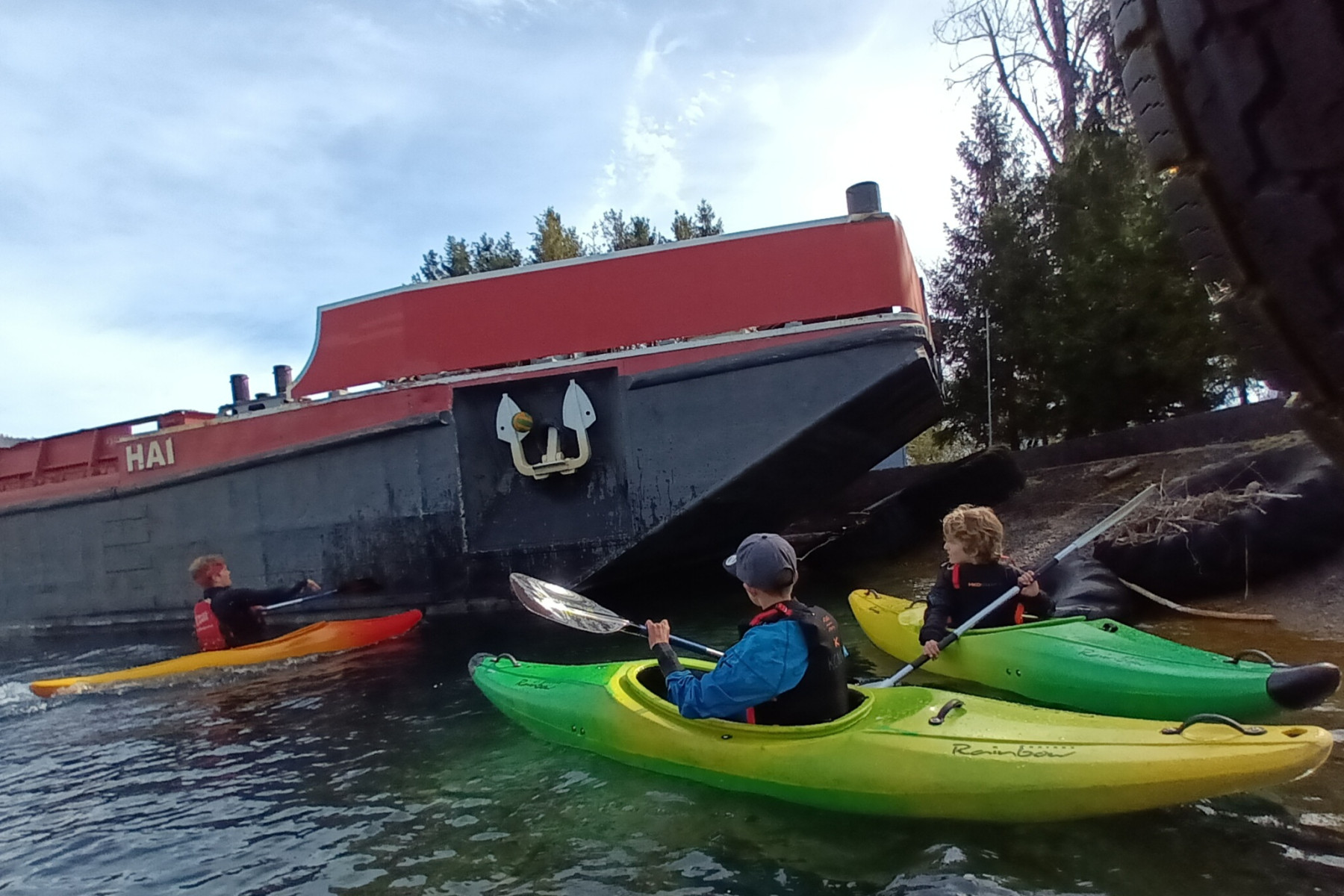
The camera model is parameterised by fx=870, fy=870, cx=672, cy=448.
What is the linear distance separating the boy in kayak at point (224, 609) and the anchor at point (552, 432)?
7.81 feet

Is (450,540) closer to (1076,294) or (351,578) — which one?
(351,578)

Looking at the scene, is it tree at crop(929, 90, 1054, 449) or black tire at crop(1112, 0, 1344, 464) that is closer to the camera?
black tire at crop(1112, 0, 1344, 464)

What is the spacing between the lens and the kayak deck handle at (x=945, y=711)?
11.1 ft

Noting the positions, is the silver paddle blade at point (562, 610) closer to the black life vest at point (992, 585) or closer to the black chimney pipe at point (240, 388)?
the black life vest at point (992, 585)

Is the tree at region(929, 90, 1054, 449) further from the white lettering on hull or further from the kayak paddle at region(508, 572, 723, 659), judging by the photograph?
the white lettering on hull

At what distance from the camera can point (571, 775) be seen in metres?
4.16

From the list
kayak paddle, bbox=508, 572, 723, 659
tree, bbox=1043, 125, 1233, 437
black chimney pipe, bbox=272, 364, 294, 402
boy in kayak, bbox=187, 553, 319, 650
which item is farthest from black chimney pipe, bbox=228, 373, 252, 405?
tree, bbox=1043, 125, 1233, 437

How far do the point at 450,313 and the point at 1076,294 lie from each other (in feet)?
27.9

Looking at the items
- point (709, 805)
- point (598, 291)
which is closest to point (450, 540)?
point (598, 291)

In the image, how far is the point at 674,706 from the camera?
13.1ft

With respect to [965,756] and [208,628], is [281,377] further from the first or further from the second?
[965,756]

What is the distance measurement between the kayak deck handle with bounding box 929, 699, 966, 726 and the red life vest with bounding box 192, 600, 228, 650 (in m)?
6.38

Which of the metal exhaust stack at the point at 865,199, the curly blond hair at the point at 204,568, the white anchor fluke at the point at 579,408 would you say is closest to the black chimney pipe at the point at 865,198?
the metal exhaust stack at the point at 865,199

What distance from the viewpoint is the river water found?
2.85 metres
